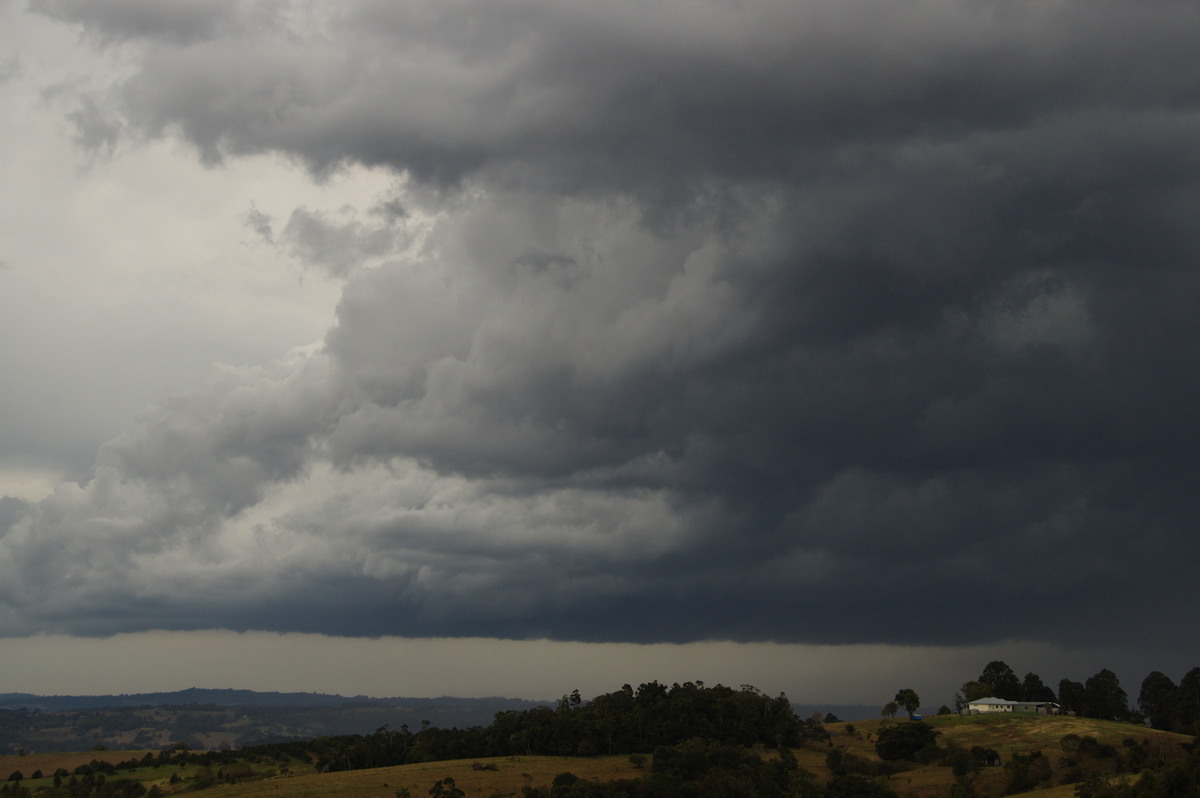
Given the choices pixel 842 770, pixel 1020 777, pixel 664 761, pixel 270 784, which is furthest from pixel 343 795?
pixel 1020 777

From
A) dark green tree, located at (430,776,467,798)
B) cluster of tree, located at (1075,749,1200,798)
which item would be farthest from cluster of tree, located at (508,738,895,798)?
cluster of tree, located at (1075,749,1200,798)

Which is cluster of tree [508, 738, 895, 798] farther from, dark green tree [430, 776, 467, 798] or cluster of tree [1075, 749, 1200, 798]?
cluster of tree [1075, 749, 1200, 798]

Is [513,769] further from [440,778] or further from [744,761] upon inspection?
[744,761]

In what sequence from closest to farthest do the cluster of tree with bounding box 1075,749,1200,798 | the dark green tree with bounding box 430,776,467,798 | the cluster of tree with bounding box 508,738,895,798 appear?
the cluster of tree with bounding box 1075,749,1200,798 → the cluster of tree with bounding box 508,738,895,798 → the dark green tree with bounding box 430,776,467,798

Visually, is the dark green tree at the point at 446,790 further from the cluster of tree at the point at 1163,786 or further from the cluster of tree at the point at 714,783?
the cluster of tree at the point at 1163,786

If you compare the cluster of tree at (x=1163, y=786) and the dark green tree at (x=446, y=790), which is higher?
the cluster of tree at (x=1163, y=786)

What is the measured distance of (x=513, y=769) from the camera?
651 ft

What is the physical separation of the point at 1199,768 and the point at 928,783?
66.4m

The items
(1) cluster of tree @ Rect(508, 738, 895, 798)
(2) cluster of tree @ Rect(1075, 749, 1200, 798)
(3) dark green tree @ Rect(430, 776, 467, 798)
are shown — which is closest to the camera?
(2) cluster of tree @ Rect(1075, 749, 1200, 798)

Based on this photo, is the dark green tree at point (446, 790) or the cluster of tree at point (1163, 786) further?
the dark green tree at point (446, 790)

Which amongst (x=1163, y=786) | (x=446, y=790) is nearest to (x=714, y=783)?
(x=446, y=790)

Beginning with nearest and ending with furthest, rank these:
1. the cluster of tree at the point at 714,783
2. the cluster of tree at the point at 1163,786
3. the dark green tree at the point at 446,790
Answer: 1. the cluster of tree at the point at 1163,786
2. the cluster of tree at the point at 714,783
3. the dark green tree at the point at 446,790

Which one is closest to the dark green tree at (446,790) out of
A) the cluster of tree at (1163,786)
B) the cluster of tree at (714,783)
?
the cluster of tree at (714,783)

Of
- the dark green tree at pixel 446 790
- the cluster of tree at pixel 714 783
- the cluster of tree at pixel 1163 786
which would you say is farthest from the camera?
the dark green tree at pixel 446 790
